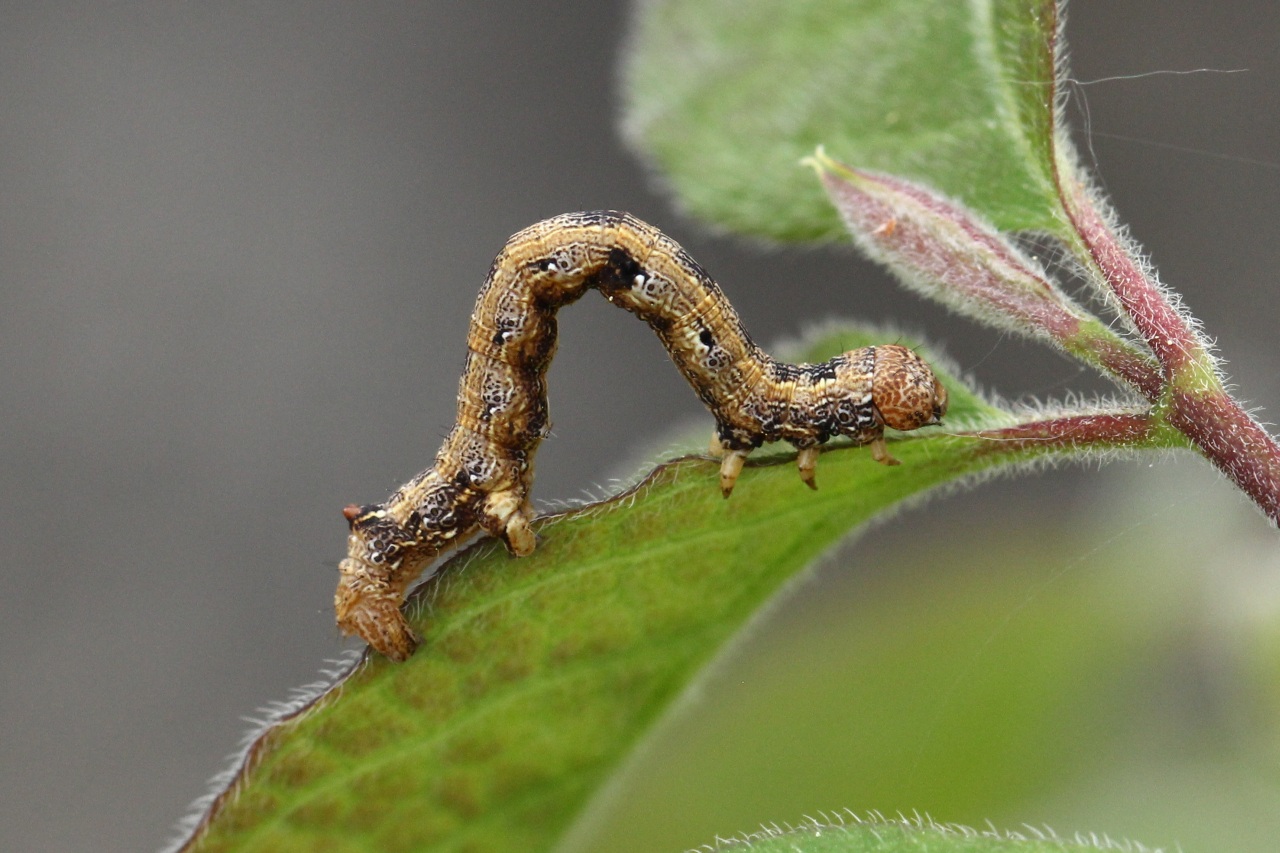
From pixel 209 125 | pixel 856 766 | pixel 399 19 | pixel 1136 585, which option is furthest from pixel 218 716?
pixel 1136 585

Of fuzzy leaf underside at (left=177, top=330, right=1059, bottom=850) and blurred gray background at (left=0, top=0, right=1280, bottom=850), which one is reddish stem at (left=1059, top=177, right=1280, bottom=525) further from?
blurred gray background at (left=0, top=0, right=1280, bottom=850)

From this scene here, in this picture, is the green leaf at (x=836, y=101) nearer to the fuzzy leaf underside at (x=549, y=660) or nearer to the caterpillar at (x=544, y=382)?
the caterpillar at (x=544, y=382)

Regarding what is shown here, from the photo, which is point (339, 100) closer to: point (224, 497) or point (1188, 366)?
point (224, 497)

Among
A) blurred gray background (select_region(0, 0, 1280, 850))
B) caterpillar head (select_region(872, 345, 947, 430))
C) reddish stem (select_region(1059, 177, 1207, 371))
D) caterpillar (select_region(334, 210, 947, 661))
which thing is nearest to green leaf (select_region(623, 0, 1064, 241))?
reddish stem (select_region(1059, 177, 1207, 371))

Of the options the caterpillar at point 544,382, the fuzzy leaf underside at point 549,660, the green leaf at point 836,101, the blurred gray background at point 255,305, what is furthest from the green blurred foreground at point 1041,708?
the blurred gray background at point 255,305

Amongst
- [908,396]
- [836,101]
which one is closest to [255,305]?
[836,101]

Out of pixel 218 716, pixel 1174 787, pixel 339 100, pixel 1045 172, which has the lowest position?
pixel 218 716

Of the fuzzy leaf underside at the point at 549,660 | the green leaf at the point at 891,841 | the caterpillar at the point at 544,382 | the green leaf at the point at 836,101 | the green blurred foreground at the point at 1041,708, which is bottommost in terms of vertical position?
the green blurred foreground at the point at 1041,708
